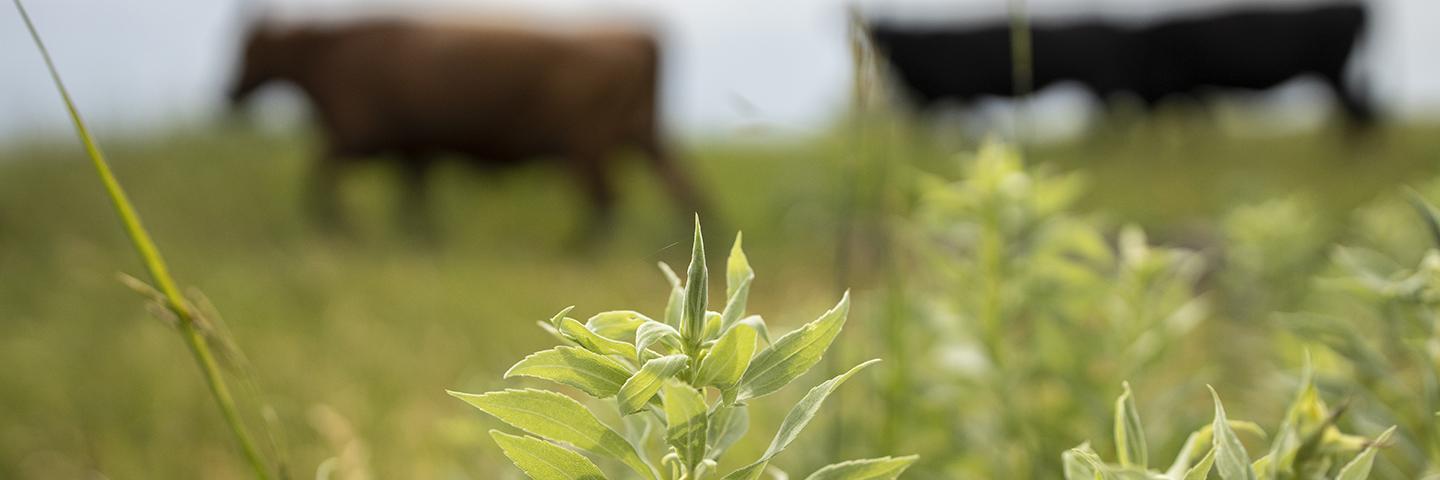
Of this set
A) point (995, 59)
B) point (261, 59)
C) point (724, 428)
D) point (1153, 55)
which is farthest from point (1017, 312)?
point (1153, 55)

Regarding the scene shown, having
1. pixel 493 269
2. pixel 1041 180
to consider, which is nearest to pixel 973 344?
pixel 1041 180

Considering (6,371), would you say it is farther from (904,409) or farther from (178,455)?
(904,409)

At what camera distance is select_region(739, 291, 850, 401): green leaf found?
0.43 m

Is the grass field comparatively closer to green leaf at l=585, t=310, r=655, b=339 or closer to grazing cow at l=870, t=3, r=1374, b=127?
green leaf at l=585, t=310, r=655, b=339

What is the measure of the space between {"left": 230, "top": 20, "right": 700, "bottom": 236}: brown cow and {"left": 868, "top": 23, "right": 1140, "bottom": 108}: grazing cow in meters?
4.40

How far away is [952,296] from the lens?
110 cm

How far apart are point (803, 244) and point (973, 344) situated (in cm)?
420

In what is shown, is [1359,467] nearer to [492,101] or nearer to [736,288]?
[736,288]

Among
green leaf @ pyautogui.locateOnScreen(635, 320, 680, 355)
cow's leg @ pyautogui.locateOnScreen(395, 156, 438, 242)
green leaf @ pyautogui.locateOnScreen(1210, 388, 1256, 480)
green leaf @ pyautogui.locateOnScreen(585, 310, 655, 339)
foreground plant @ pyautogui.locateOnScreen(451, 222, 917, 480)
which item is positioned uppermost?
green leaf @ pyautogui.locateOnScreen(635, 320, 680, 355)

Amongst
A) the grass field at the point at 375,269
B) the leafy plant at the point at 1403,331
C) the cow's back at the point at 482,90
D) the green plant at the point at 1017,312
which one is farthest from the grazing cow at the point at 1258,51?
the leafy plant at the point at 1403,331

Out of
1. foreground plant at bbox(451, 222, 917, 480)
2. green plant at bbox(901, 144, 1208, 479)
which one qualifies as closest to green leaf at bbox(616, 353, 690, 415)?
foreground plant at bbox(451, 222, 917, 480)

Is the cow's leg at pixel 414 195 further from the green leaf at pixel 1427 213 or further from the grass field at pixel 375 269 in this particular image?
the green leaf at pixel 1427 213

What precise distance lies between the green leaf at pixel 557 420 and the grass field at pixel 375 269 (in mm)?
88

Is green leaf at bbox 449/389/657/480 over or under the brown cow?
over
